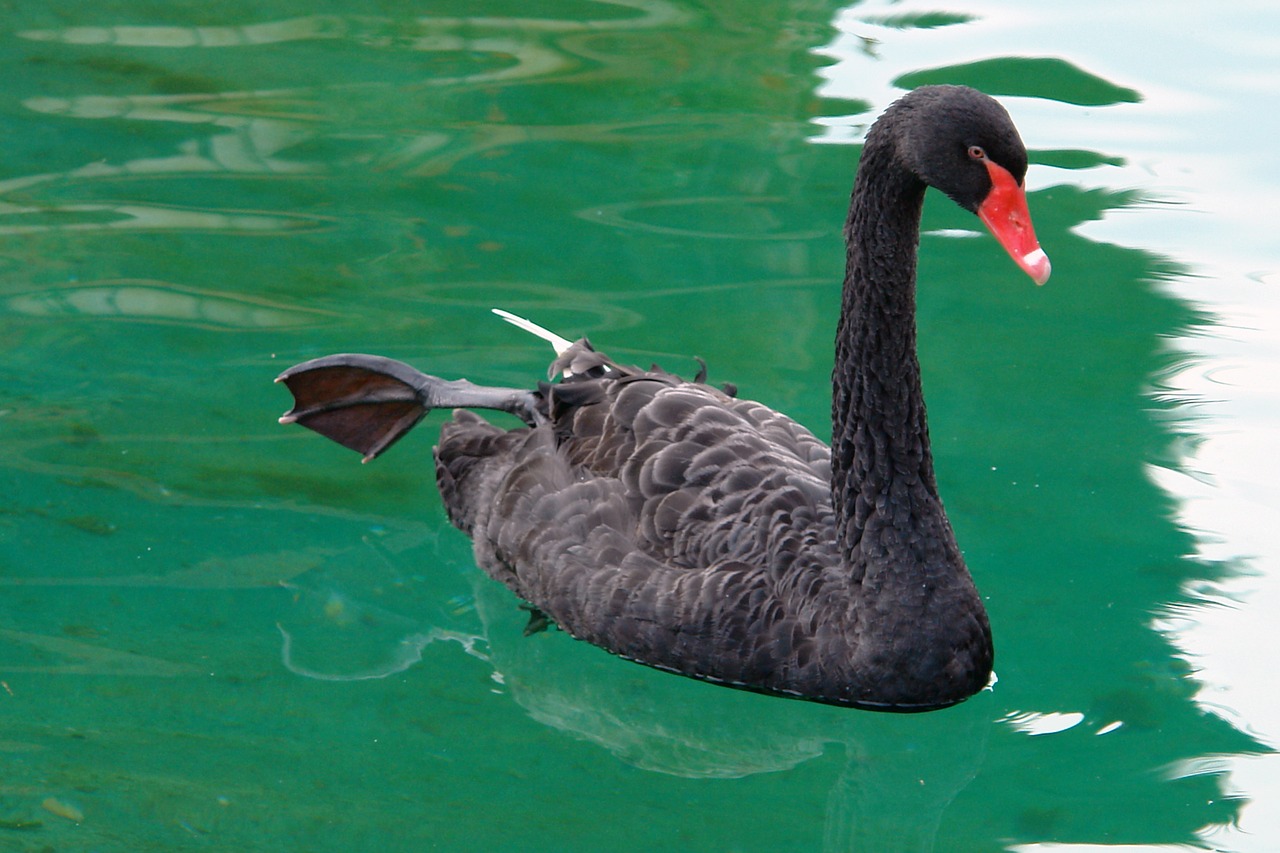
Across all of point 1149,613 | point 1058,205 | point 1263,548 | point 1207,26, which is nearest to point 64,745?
point 1149,613

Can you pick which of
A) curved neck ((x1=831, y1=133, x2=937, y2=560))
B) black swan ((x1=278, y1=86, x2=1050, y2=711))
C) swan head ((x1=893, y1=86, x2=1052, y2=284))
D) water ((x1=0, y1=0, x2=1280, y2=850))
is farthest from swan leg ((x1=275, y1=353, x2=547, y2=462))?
swan head ((x1=893, y1=86, x2=1052, y2=284))

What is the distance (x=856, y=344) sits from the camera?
4.35 meters

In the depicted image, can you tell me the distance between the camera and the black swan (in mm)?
4066

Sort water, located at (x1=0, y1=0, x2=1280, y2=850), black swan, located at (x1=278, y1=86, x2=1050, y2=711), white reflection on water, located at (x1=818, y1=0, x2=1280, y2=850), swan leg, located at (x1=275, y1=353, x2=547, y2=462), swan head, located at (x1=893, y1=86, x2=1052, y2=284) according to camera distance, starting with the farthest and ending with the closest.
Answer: swan leg, located at (x1=275, y1=353, x2=547, y2=462) < white reflection on water, located at (x1=818, y1=0, x2=1280, y2=850) < water, located at (x1=0, y1=0, x2=1280, y2=850) < black swan, located at (x1=278, y1=86, x2=1050, y2=711) < swan head, located at (x1=893, y1=86, x2=1052, y2=284)

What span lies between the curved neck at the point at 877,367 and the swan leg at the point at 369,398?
129 cm

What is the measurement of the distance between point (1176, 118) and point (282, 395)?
196 inches

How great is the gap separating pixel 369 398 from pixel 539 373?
0.96 meters

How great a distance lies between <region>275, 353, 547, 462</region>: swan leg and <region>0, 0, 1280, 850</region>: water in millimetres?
261

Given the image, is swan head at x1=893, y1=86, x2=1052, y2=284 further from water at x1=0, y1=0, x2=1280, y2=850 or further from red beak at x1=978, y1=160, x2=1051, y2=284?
water at x1=0, y1=0, x2=1280, y2=850

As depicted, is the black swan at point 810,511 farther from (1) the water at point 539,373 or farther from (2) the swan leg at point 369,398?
(2) the swan leg at point 369,398

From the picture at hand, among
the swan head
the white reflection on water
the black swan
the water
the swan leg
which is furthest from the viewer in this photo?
the swan leg

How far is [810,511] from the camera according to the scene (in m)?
4.63

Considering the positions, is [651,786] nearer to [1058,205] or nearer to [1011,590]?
[1011,590]

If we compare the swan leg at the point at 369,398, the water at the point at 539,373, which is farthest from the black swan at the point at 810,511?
the swan leg at the point at 369,398
